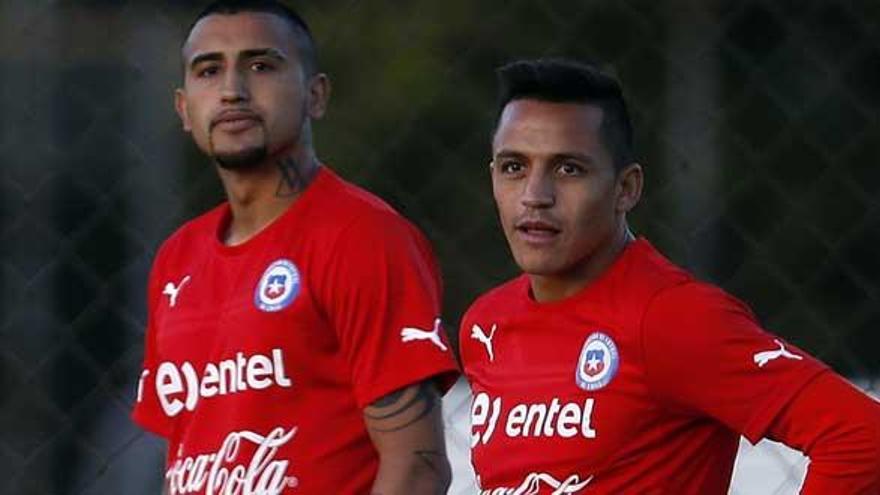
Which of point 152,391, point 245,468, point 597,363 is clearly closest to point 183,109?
point 152,391

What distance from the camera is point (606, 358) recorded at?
405 centimetres

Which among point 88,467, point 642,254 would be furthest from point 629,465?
point 88,467

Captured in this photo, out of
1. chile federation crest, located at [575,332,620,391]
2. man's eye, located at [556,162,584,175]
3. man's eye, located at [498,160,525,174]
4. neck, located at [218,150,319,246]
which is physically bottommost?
chile federation crest, located at [575,332,620,391]

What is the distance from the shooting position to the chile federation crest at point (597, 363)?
159 inches

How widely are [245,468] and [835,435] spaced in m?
0.93

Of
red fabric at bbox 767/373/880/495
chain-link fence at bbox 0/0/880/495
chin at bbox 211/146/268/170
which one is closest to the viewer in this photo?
red fabric at bbox 767/373/880/495

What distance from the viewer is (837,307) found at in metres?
5.11

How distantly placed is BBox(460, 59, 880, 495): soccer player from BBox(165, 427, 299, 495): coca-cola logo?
342 millimetres

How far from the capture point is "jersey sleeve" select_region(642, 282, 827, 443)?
3.96 meters

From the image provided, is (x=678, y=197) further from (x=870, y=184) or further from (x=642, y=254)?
(x=642, y=254)

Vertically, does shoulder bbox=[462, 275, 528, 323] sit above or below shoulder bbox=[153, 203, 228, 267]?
below

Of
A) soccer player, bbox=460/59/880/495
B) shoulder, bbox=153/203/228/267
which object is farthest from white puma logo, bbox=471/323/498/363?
shoulder, bbox=153/203/228/267

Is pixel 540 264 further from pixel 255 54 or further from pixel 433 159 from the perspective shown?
pixel 433 159

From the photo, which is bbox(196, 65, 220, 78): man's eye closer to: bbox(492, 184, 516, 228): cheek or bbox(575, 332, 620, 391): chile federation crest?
bbox(492, 184, 516, 228): cheek
